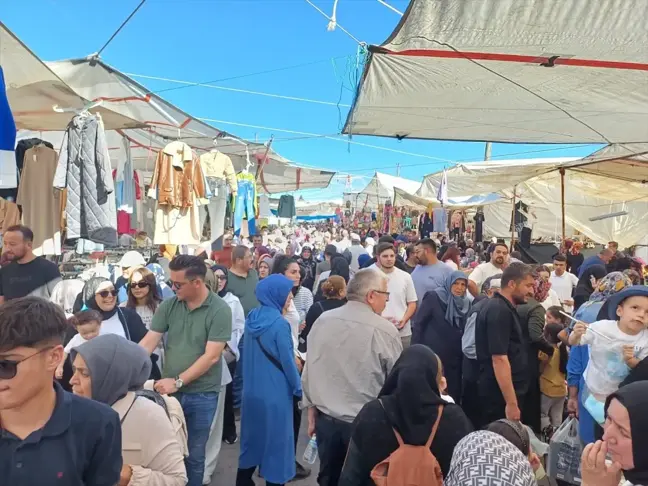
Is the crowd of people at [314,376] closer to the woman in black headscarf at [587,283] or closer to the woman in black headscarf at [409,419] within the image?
the woman in black headscarf at [409,419]

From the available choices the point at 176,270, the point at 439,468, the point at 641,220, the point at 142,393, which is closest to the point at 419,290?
the point at 176,270

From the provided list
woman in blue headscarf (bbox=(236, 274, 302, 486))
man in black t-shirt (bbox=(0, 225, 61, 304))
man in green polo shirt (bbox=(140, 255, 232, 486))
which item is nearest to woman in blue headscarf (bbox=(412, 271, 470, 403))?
woman in blue headscarf (bbox=(236, 274, 302, 486))

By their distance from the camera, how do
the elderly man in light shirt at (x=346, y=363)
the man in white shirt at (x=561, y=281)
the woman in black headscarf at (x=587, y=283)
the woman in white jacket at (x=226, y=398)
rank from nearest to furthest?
the elderly man in light shirt at (x=346, y=363)
the woman in white jacket at (x=226, y=398)
the woman in black headscarf at (x=587, y=283)
the man in white shirt at (x=561, y=281)

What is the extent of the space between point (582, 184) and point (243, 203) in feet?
23.0

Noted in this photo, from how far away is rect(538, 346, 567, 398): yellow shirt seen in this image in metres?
4.34

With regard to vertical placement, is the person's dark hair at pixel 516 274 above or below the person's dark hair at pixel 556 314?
above

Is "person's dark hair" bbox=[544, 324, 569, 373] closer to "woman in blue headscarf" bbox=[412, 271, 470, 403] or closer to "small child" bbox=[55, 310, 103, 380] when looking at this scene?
"woman in blue headscarf" bbox=[412, 271, 470, 403]

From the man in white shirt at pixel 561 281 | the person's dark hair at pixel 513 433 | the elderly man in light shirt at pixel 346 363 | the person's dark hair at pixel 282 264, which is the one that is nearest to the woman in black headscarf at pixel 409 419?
the person's dark hair at pixel 513 433

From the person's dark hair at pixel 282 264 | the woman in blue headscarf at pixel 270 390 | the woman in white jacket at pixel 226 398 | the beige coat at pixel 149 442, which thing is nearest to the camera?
the beige coat at pixel 149 442

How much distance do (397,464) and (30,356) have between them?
145 centimetres

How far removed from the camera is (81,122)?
413 cm

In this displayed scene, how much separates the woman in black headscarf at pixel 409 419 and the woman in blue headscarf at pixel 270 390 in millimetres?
1212

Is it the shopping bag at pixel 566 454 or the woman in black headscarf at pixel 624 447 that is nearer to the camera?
the woman in black headscarf at pixel 624 447

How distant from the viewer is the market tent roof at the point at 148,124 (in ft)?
14.7
